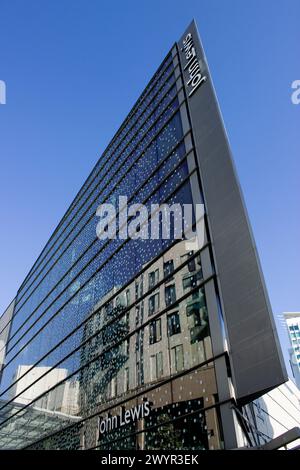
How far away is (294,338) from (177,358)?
129 meters

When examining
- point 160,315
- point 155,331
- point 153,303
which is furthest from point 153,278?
point 155,331

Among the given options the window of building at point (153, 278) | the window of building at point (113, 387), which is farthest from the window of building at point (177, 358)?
the window of building at point (113, 387)

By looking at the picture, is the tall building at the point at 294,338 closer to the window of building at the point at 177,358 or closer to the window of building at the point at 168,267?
the window of building at the point at 168,267

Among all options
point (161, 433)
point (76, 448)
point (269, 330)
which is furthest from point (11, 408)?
point (269, 330)

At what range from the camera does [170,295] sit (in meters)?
12.2

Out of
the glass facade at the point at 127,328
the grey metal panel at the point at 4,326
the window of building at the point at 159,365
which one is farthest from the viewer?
the grey metal panel at the point at 4,326

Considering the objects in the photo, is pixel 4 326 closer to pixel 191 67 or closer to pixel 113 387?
pixel 113 387

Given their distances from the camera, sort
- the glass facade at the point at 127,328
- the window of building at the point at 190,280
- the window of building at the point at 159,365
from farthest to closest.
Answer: the window of building at the point at 159,365, the window of building at the point at 190,280, the glass facade at the point at 127,328

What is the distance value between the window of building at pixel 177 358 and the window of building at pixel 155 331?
3.35ft

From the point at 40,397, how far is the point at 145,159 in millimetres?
15441

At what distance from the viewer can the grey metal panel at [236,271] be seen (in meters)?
8.10

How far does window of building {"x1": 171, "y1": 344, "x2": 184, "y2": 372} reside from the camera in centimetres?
1046

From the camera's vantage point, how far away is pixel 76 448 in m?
14.9
